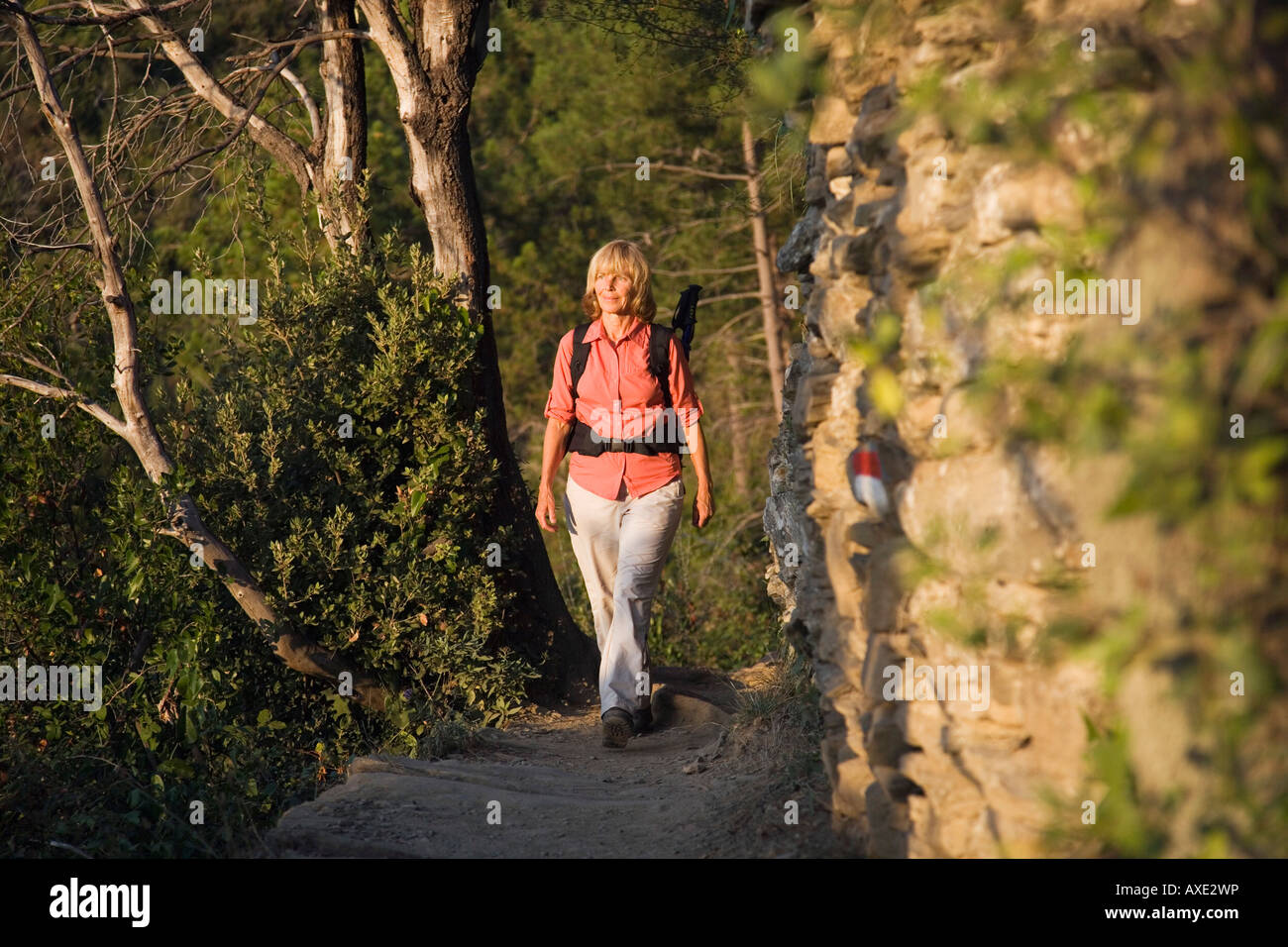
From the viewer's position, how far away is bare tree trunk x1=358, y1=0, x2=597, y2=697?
7289 mm

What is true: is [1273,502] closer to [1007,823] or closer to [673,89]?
[1007,823]

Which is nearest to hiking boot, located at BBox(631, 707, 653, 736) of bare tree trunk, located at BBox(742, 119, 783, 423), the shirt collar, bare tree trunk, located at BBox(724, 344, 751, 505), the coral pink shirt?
the coral pink shirt

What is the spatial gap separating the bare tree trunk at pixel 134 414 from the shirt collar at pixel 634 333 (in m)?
2.11

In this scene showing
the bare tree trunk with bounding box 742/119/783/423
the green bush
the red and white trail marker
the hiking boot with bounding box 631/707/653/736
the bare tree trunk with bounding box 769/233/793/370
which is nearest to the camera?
the red and white trail marker

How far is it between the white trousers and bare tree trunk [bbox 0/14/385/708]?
1.53 meters

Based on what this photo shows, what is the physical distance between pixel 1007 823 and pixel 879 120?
1829mm

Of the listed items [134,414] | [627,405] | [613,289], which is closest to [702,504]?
[627,405]

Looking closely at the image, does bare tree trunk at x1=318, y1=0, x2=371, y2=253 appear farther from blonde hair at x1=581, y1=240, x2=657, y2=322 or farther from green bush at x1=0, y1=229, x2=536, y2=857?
blonde hair at x1=581, y1=240, x2=657, y2=322

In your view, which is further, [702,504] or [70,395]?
[70,395]

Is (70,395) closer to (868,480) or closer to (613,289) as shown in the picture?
(613,289)

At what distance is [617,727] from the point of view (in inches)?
243

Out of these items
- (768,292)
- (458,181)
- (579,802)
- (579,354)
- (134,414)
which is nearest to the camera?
(579,802)

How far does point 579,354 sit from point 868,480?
2742 millimetres
